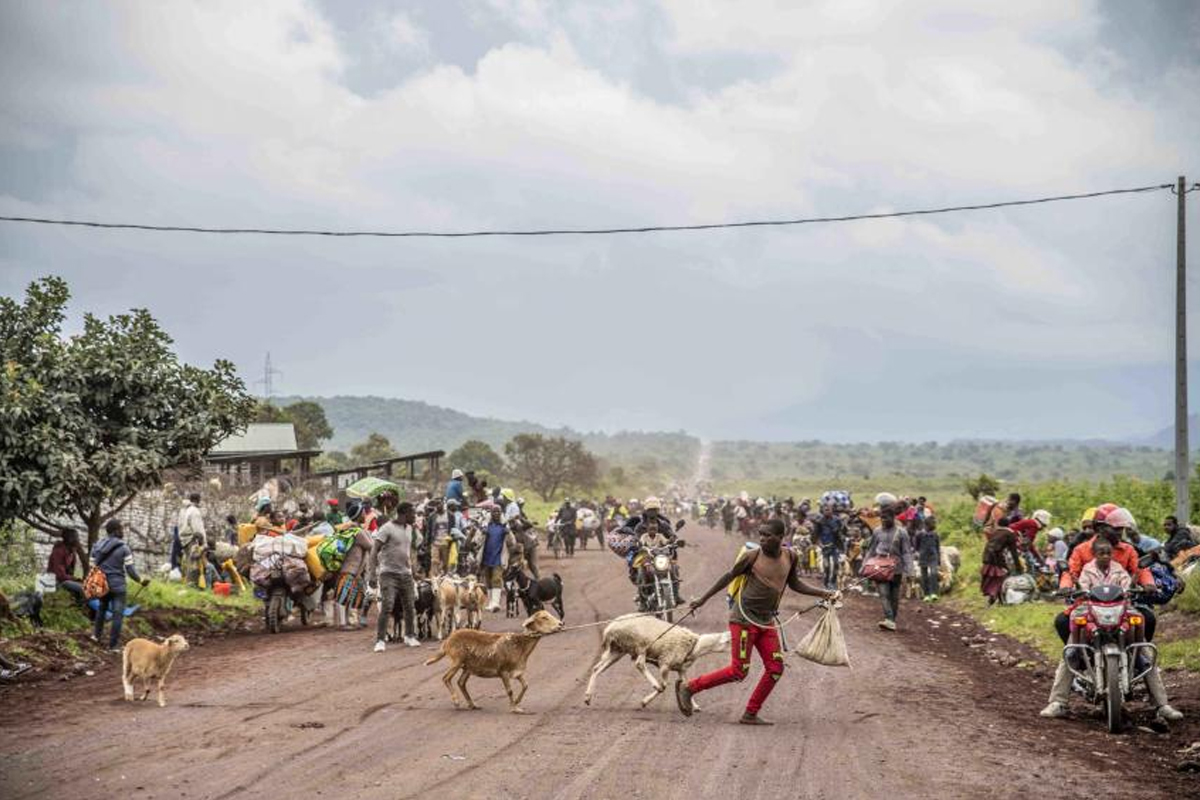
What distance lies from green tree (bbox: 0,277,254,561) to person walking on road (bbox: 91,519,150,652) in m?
1.08

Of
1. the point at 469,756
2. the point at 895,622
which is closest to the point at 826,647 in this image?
the point at 469,756

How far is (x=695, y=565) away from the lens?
126ft

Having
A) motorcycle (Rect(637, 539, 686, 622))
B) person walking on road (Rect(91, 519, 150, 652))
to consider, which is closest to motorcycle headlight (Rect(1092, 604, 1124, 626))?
motorcycle (Rect(637, 539, 686, 622))

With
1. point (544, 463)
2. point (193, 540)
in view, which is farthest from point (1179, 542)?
point (544, 463)

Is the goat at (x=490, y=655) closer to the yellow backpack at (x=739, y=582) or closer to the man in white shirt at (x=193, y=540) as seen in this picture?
the yellow backpack at (x=739, y=582)

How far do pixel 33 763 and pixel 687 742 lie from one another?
5433mm

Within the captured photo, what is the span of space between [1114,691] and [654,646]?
174 inches

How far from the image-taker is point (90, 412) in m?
18.2

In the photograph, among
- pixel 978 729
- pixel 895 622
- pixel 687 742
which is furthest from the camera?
pixel 895 622

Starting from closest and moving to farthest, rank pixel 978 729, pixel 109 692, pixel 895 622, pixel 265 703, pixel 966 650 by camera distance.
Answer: pixel 978 729, pixel 265 703, pixel 109 692, pixel 966 650, pixel 895 622

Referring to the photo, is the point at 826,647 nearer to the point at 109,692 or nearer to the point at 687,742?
the point at 687,742

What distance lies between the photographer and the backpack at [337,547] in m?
19.2

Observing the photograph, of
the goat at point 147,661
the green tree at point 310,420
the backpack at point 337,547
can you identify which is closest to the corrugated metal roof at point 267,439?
the green tree at point 310,420

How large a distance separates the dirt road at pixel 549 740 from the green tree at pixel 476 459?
85.1 meters
